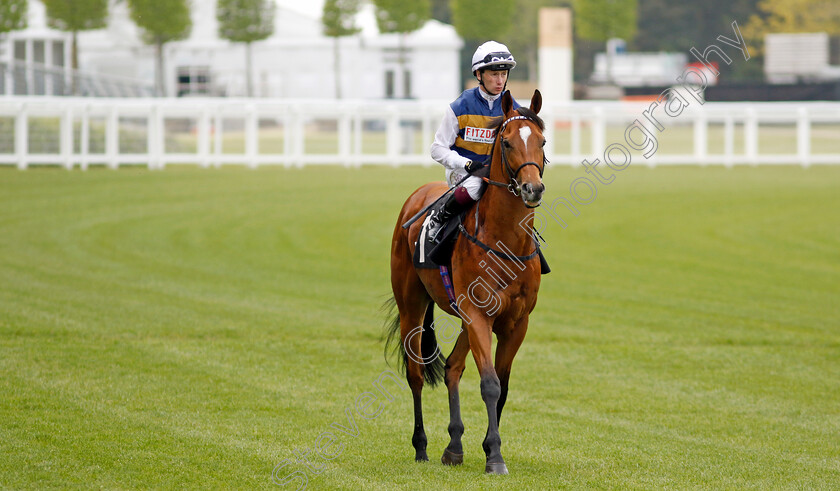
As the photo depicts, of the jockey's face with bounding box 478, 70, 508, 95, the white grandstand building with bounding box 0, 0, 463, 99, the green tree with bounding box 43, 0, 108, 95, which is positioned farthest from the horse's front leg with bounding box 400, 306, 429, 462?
the white grandstand building with bounding box 0, 0, 463, 99

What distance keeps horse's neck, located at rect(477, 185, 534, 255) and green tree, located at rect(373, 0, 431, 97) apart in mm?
40008

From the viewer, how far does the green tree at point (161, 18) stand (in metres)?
39.4

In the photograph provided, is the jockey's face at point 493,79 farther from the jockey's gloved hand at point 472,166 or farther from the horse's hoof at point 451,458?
the horse's hoof at point 451,458

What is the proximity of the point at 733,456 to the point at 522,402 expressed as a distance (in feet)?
6.00

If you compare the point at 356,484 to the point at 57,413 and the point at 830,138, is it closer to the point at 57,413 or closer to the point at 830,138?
the point at 57,413

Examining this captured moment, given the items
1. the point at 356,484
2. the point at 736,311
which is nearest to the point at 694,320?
the point at 736,311

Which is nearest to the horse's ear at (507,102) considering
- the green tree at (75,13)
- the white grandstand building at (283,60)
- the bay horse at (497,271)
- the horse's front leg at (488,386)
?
the bay horse at (497,271)

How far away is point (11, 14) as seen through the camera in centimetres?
3425

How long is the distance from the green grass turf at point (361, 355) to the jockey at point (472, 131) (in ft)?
5.06

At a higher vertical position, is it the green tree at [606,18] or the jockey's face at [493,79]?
the green tree at [606,18]

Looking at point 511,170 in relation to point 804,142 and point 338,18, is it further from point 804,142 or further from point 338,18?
point 338,18

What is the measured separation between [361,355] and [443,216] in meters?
3.23

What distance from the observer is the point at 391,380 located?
8.38 meters

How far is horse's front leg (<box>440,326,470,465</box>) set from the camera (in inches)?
233
